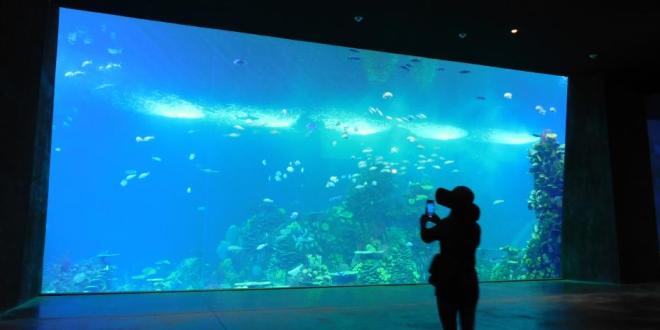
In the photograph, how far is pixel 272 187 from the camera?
30484 mm

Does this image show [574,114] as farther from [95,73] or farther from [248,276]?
[95,73]

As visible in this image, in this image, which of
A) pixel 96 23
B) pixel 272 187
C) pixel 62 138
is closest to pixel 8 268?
pixel 272 187

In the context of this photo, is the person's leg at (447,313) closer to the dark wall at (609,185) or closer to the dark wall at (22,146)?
the dark wall at (22,146)

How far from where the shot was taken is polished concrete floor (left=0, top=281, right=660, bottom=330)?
145 inches

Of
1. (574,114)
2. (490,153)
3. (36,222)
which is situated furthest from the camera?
(490,153)

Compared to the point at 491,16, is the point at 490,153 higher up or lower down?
higher up

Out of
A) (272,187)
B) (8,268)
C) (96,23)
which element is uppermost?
(96,23)

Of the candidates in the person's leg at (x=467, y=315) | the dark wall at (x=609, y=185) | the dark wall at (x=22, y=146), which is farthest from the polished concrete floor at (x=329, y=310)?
the person's leg at (x=467, y=315)

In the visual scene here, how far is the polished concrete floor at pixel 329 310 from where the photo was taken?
3.69 meters

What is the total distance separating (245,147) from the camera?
3147 centimetres

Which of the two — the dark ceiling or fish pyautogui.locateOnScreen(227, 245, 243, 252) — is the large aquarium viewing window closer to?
fish pyautogui.locateOnScreen(227, 245, 243, 252)

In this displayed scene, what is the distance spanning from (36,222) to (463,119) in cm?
3308

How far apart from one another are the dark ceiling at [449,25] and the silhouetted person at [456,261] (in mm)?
4078

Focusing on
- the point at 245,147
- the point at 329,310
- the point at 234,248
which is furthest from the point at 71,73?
the point at 329,310
